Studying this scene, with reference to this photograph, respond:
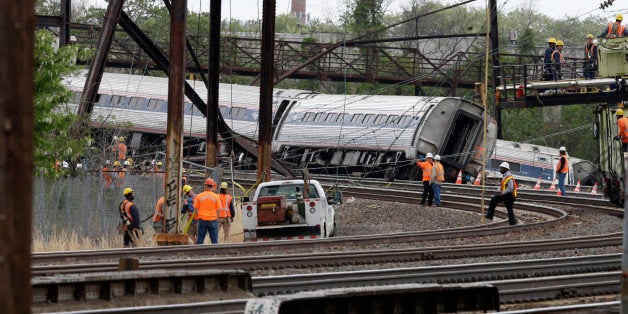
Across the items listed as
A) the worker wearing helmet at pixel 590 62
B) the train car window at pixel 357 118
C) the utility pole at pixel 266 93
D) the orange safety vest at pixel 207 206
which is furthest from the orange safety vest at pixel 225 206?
the train car window at pixel 357 118

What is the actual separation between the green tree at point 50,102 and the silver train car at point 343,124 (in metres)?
17.6

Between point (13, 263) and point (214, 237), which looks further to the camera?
point (214, 237)

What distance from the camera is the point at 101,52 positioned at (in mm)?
27438

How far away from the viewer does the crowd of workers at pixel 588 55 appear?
106ft

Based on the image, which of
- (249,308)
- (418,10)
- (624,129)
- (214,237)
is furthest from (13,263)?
(418,10)

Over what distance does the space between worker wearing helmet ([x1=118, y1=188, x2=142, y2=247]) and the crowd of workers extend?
15.6 metres

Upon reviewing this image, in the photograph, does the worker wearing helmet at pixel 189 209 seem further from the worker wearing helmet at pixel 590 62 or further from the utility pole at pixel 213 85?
the worker wearing helmet at pixel 590 62

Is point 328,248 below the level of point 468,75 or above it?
below

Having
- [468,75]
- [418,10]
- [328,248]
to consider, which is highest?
[418,10]

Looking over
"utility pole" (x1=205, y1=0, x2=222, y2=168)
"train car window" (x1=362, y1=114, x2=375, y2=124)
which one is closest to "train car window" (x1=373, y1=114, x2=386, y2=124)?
"train car window" (x1=362, y1=114, x2=375, y2=124)

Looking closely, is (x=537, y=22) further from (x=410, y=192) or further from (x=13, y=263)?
(x=13, y=263)

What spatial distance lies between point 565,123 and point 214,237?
50.1 metres

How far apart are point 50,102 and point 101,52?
3.32 metres

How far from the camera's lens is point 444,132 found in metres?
45.3
